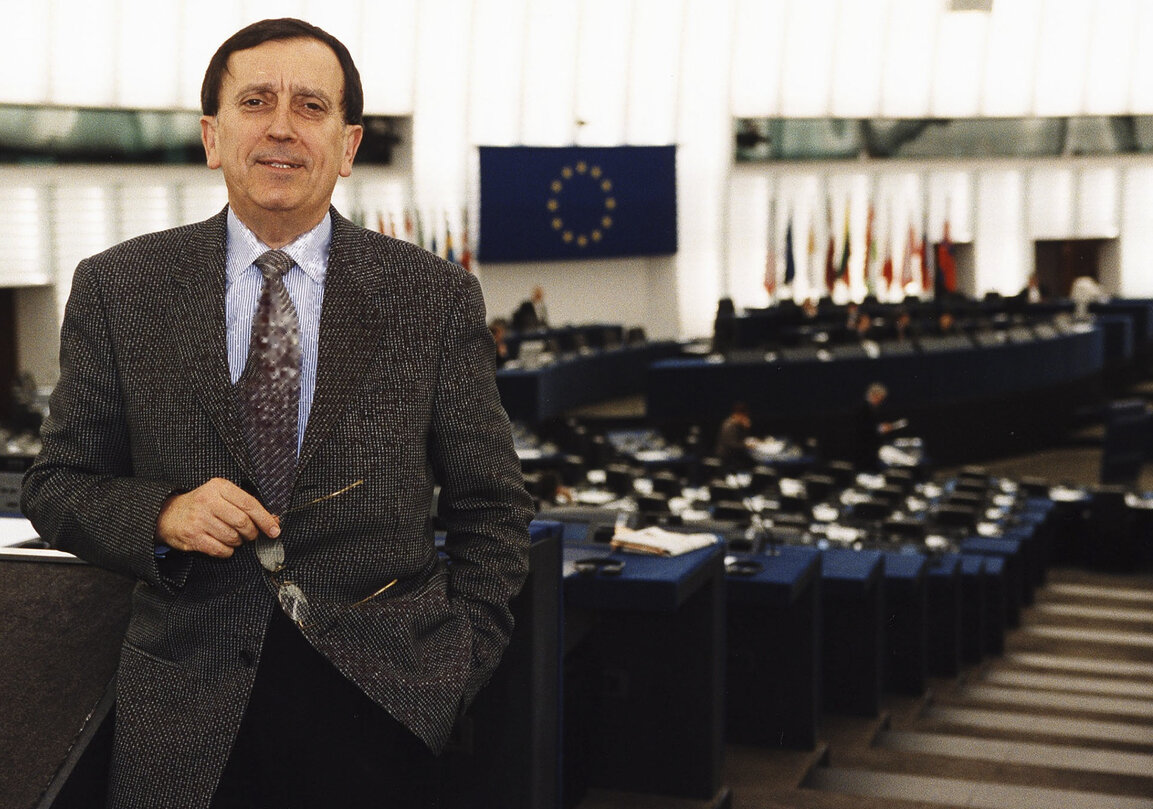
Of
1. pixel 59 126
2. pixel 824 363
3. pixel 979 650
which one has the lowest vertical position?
pixel 979 650

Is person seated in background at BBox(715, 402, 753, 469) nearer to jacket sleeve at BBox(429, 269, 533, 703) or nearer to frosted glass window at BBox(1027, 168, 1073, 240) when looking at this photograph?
jacket sleeve at BBox(429, 269, 533, 703)

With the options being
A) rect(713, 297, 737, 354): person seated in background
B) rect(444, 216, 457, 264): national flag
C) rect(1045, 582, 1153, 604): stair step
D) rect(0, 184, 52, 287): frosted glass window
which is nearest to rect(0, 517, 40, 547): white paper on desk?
rect(1045, 582, 1153, 604): stair step

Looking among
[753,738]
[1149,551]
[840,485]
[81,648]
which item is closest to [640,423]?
[840,485]

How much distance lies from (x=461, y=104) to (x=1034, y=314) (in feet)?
31.9

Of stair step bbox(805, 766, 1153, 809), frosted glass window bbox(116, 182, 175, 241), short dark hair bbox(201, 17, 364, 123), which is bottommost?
stair step bbox(805, 766, 1153, 809)

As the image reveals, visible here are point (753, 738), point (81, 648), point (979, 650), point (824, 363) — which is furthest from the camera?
point (824, 363)

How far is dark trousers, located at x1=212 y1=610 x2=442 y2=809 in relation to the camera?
1.62m

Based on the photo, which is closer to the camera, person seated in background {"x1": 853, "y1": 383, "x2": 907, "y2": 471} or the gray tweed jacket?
the gray tweed jacket

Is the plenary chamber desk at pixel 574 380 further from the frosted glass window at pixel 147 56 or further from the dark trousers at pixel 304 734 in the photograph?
the dark trousers at pixel 304 734

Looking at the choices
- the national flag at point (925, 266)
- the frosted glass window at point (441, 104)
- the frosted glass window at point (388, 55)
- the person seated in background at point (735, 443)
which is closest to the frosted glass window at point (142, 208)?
the frosted glass window at point (388, 55)

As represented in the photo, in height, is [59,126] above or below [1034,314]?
above

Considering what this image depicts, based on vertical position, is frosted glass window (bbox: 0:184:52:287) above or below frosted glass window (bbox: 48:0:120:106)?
below

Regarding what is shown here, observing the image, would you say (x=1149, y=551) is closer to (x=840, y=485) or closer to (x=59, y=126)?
(x=840, y=485)

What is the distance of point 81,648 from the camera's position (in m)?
1.83
